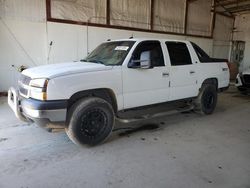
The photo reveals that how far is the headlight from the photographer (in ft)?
10.00

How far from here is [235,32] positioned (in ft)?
50.8

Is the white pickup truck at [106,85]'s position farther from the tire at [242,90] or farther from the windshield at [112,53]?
the tire at [242,90]

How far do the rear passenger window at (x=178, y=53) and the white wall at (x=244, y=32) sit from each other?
11924 mm

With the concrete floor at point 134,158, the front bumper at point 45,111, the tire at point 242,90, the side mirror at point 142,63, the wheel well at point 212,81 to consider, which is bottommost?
the concrete floor at point 134,158

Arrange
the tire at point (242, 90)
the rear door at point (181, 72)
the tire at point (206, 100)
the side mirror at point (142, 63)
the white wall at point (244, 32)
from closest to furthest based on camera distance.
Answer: the side mirror at point (142, 63) < the rear door at point (181, 72) < the tire at point (206, 100) < the tire at point (242, 90) < the white wall at point (244, 32)

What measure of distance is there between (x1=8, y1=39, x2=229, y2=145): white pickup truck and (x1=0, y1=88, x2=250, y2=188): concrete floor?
1.35 feet

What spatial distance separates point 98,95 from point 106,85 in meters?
0.22

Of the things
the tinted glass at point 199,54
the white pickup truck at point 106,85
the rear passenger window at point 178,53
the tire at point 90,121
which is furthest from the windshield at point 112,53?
the tinted glass at point 199,54

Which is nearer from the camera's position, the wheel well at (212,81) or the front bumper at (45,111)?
the front bumper at (45,111)

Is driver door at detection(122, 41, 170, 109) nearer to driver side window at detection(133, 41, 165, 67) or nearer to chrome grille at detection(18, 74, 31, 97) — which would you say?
driver side window at detection(133, 41, 165, 67)

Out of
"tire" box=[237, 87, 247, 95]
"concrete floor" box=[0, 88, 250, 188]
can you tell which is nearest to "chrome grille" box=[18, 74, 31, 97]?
"concrete floor" box=[0, 88, 250, 188]

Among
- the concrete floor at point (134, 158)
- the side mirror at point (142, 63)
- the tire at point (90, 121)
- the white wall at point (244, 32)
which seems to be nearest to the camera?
Answer: the concrete floor at point (134, 158)

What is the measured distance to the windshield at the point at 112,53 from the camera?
12.6ft

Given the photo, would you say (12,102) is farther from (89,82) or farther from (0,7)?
Answer: (0,7)
